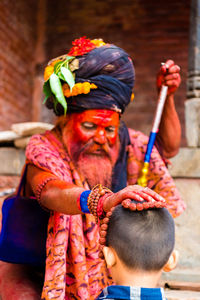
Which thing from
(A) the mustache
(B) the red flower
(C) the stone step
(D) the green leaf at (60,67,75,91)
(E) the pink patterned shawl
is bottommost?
(C) the stone step

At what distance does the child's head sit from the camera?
1501 millimetres

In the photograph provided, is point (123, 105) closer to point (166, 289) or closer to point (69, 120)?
point (69, 120)

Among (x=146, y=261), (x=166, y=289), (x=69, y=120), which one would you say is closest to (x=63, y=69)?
(x=69, y=120)

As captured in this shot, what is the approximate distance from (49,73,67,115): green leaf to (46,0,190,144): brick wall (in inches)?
158

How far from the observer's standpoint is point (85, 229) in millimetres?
2219

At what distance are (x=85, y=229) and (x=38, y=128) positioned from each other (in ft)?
5.64

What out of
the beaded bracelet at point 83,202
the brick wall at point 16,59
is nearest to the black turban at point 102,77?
the beaded bracelet at point 83,202

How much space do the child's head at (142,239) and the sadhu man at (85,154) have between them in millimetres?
426

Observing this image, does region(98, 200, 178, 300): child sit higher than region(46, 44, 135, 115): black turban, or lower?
lower

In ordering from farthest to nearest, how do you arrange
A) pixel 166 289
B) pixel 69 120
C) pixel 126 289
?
pixel 166 289, pixel 69 120, pixel 126 289

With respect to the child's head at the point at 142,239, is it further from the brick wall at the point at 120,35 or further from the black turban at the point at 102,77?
the brick wall at the point at 120,35

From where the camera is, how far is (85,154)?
7.75ft

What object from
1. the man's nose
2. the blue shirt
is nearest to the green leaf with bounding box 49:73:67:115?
the man's nose

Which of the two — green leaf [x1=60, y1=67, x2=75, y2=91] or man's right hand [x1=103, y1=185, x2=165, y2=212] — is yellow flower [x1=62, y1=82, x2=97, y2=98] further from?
man's right hand [x1=103, y1=185, x2=165, y2=212]
